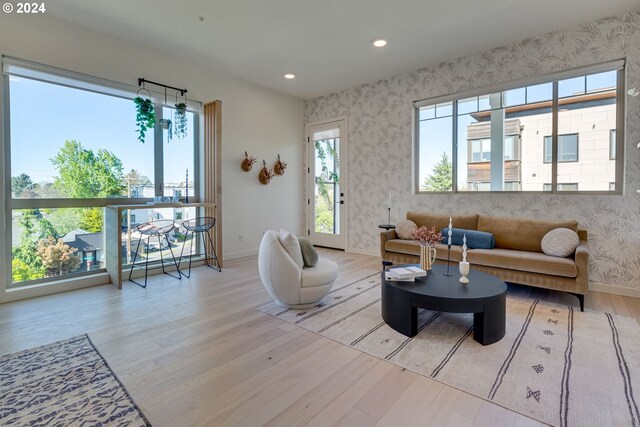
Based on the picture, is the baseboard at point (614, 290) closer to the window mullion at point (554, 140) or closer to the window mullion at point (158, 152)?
the window mullion at point (554, 140)

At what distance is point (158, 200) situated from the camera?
13.8 ft

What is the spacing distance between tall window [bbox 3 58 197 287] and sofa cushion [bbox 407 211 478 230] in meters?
3.83

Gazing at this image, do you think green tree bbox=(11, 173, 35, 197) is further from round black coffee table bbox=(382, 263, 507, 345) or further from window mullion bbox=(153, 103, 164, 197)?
round black coffee table bbox=(382, 263, 507, 345)

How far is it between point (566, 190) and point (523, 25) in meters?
2.03

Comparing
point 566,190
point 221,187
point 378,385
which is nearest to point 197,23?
point 221,187

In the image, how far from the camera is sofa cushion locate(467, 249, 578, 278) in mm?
3037

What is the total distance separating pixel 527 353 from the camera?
2.18 m

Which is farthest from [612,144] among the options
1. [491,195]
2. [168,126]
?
[168,126]

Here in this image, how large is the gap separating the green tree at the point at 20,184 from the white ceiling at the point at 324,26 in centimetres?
179

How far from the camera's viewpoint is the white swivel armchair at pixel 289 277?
2820 mm

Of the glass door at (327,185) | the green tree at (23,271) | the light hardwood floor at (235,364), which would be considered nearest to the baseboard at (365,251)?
the glass door at (327,185)

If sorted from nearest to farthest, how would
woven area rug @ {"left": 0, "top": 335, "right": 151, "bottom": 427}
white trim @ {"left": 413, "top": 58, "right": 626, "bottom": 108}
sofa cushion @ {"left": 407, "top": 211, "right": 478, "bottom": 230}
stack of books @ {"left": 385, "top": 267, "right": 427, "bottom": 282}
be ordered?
woven area rug @ {"left": 0, "top": 335, "right": 151, "bottom": 427} → stack of books @ {"left": 385, "top": 267, "right": 427, "bottom": 282} → white trim @ {"left": 413, "top": 58, "right": 626, "bottom": 108} → sofa cushion @ {"left": 407, "top": 211, "right": 478, "bottom": 230}

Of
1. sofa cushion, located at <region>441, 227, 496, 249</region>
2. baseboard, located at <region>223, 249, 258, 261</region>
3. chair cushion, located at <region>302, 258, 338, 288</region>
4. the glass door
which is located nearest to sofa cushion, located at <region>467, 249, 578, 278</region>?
sofa cushion, located at <region>441, 227, 496, 249</region>

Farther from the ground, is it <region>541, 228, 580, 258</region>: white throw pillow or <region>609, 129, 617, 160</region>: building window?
<region>609, 129, 617, 160</region>: building window
